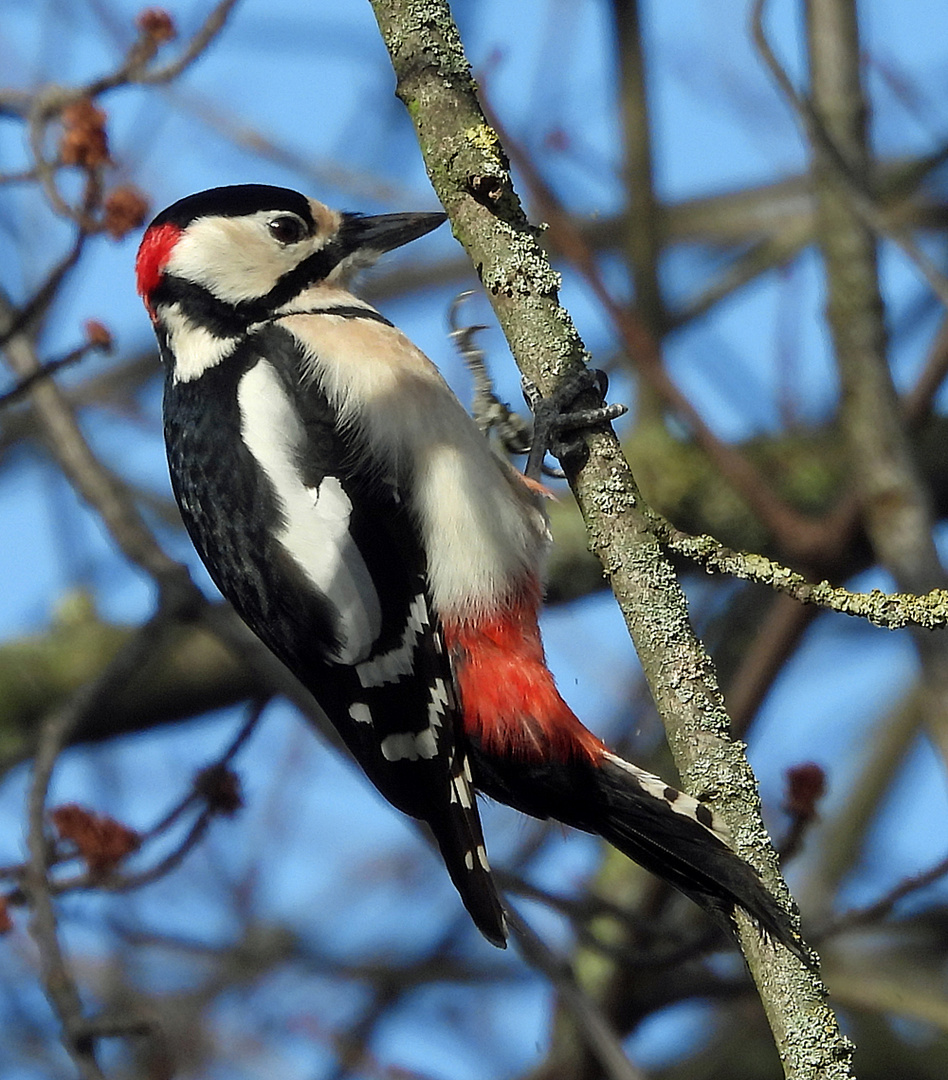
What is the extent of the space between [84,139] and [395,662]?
116cm

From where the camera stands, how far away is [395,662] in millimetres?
2586

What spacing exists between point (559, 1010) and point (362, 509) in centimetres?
171

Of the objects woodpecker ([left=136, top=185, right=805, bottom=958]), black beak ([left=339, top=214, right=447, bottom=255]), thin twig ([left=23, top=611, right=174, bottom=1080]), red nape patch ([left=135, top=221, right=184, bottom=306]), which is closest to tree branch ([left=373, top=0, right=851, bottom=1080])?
woodpecker ([left=136, top=185, right=805, bottom=958])

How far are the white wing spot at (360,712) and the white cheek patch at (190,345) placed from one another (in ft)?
2.37

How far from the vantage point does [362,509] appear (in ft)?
8.71

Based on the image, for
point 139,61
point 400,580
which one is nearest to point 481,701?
point 400,580

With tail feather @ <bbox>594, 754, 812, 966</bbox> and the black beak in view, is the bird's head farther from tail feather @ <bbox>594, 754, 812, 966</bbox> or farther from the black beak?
tail feather @ <bbox>594, 754, 812, 966</bbox>

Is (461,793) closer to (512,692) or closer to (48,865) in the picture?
(512,692)

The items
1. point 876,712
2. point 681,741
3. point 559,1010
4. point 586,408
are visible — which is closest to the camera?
point 681,741

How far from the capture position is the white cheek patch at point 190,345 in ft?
9.50

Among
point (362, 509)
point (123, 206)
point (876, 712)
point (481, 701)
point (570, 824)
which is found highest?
point (876, 712)

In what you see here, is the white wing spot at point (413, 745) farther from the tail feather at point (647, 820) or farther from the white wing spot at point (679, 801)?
the white wing spot at point (679, 801)

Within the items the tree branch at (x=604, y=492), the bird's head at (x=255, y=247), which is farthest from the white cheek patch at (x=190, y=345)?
the tree branch at (x=604, y=492)

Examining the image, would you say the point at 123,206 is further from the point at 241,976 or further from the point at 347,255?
the point at 241,976
